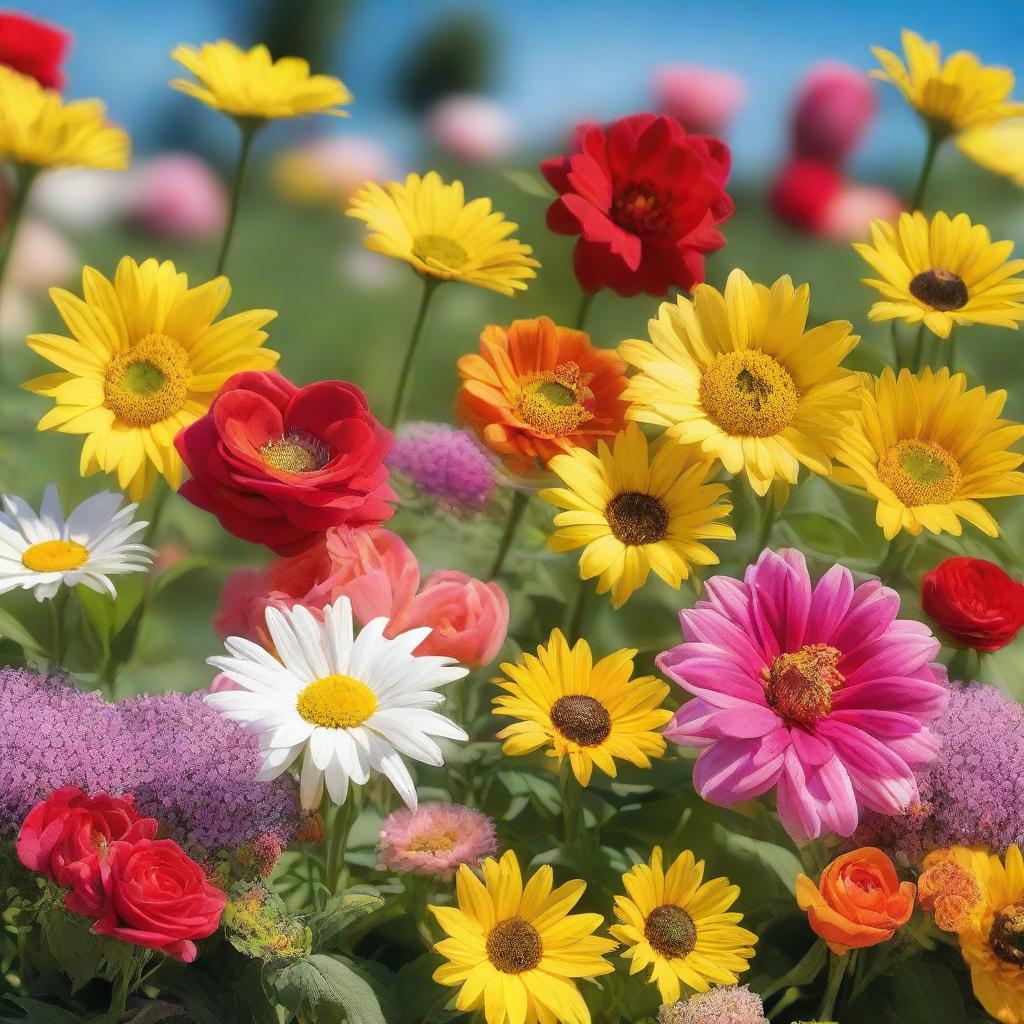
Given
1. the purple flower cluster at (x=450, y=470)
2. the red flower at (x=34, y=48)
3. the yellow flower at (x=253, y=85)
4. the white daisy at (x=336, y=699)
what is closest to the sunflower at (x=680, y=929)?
the white daisy at (x=336, y=699)

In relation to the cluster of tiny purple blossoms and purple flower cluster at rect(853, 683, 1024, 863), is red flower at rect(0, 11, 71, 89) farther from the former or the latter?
purple flower cluster at rect(853, 683, 1024, 863)

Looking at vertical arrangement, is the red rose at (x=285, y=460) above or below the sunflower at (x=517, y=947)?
above

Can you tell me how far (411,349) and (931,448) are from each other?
269 mm

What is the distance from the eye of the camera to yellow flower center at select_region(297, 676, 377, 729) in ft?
1.88

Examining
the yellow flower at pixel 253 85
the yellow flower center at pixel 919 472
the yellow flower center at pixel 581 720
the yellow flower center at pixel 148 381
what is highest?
the yellow flower at pixel 253 85

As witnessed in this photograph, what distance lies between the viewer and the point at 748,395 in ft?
2.28

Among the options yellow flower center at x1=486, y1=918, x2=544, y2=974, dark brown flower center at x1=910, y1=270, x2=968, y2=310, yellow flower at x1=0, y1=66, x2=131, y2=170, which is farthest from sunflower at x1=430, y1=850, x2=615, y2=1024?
yellow flower at x1=0, y1=66, x2=131, y2=170

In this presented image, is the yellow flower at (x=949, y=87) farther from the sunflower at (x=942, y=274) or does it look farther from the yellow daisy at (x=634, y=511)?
the yellow daisy at (x=634, y=511)

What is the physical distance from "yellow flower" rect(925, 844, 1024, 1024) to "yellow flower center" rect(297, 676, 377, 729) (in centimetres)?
24

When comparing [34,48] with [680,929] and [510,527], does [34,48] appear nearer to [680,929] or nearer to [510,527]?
[510,527]

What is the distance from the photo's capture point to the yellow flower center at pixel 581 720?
0.61 meters

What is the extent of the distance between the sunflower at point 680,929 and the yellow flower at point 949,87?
47 centimetres

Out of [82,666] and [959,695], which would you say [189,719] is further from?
[959,695]

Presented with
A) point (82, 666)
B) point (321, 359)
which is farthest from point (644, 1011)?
point (321, 359)
